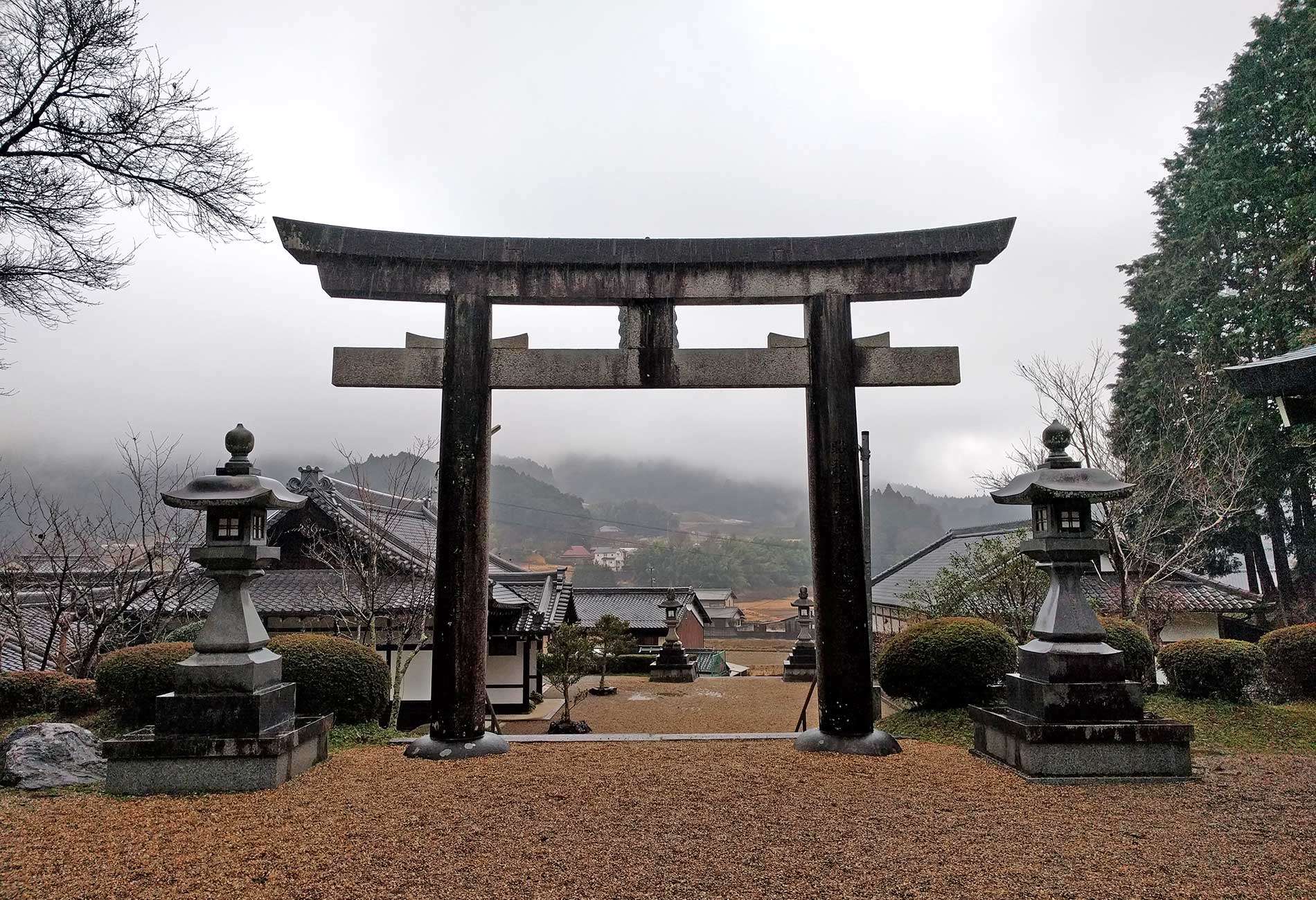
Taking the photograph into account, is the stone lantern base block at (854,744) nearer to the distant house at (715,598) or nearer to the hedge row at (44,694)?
the hedge row at (44,694)

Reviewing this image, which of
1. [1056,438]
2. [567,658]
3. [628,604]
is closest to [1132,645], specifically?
[1056,438]

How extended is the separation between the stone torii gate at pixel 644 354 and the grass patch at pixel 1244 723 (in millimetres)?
5148

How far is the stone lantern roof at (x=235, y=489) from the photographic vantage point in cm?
674

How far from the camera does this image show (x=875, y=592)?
1400 inches

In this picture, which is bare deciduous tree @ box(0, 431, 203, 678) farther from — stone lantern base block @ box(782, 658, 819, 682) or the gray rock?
stone lantern base block @ box(782, 658, 819, 682)

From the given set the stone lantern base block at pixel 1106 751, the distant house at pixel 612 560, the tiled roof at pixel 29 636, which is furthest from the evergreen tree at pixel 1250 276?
the distant house at pixel 612 560

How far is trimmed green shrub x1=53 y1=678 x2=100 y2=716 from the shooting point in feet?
34.2

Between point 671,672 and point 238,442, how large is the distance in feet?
71.2

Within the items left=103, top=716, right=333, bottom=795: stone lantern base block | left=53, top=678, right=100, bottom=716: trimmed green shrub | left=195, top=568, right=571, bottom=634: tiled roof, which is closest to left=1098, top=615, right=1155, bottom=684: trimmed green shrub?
left=103, top=716, right=333, bottom=795: stone lantern base block

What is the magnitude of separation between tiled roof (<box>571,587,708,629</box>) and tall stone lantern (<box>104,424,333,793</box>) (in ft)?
89.1

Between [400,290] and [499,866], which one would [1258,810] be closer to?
[499,866]

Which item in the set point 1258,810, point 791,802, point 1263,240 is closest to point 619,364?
point 791,802

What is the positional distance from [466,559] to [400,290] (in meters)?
2.94

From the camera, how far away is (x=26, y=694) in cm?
1087
